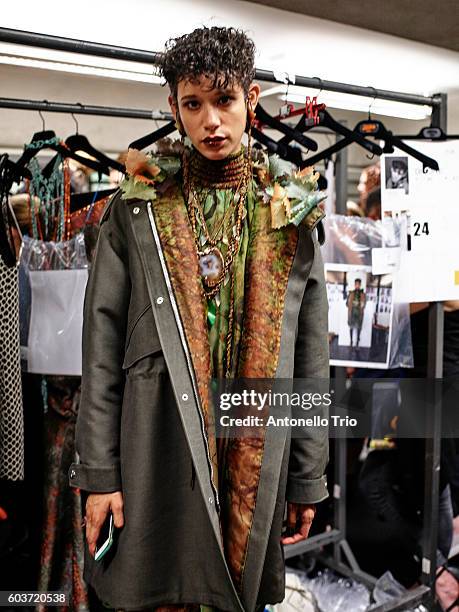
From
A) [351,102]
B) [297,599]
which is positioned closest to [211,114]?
[351,102]

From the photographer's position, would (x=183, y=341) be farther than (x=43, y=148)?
No

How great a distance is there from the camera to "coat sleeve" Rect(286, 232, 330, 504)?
1.22 metres

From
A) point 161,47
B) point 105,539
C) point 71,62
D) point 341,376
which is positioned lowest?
point 105,539

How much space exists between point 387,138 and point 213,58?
899 mm

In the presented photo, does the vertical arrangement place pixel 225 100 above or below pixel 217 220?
above

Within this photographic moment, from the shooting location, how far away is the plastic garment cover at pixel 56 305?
5.24 feet

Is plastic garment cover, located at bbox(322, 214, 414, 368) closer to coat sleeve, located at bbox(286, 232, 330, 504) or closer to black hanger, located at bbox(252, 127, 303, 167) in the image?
black hanger, located at bbox(252, 127, 303, 167)

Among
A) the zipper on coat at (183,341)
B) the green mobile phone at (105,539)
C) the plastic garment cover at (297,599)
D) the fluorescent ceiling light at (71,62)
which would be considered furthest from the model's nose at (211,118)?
the plastic garment cover at (297,599)

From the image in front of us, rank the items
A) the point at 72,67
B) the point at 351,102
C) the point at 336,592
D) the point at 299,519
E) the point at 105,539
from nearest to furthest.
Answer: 1. the point at 105,539
2. the point at 299,519
3. the point at 72,67
4. the point at 336,592
5. the point at 351,102

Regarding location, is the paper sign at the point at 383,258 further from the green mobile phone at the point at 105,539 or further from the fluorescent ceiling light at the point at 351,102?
the green mobile phone at the point at 105,539

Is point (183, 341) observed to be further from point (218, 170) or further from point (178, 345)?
point (218, 170)

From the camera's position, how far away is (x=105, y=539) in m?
1.16

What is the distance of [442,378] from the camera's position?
80.3 inches

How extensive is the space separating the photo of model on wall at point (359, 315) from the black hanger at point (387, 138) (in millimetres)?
372
